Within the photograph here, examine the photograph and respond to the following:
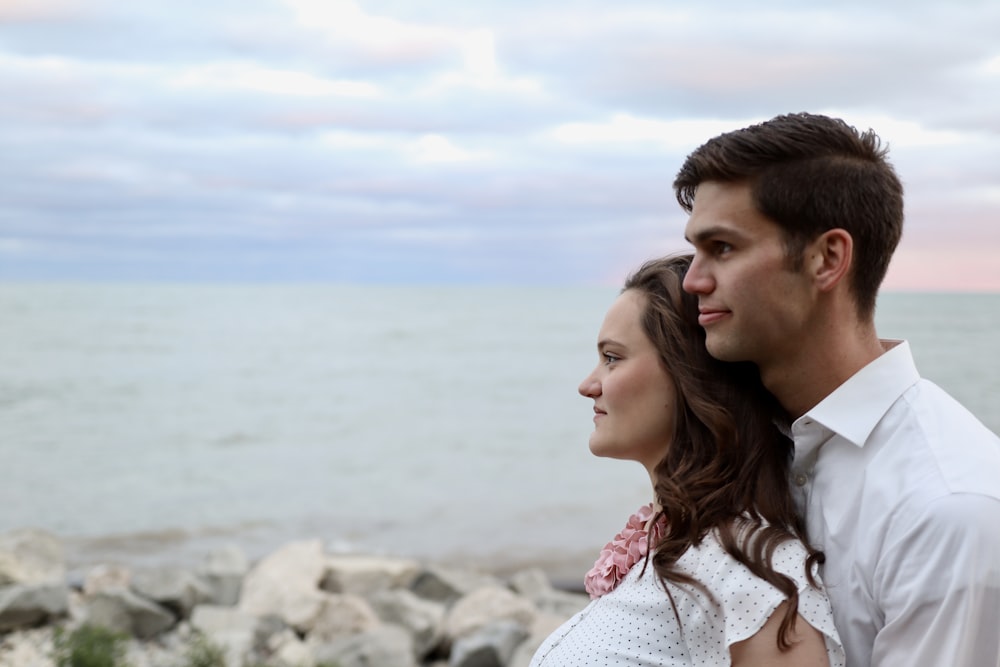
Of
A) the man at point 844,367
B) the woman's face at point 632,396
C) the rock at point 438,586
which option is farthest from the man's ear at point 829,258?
the rock at point 438,586

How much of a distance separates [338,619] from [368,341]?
3387 cm

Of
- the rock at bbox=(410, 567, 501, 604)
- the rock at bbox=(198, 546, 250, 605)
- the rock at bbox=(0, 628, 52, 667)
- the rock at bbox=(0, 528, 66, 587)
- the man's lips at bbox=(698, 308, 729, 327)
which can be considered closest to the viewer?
the man's lips at bbox=(698, 308, 729, 327)

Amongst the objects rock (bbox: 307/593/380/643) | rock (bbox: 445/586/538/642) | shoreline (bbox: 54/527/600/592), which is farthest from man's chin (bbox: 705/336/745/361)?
shoreline (bbox: 54/527/600/592)

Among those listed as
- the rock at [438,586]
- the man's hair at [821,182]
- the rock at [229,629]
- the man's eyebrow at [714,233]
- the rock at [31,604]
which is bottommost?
the rock at [438,586]

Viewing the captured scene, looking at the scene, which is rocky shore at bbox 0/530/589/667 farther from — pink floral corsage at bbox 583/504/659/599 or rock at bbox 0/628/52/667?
pink floral corsage at bbox 583/504/659/599

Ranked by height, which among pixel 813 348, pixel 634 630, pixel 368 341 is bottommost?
pixel 368 341

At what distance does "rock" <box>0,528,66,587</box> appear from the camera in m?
7.52

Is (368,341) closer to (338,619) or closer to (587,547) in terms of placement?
(587,547)

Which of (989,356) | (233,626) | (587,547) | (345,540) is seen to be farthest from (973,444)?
(989,356)

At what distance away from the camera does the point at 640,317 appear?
8.23 feet

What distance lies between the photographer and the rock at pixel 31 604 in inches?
259

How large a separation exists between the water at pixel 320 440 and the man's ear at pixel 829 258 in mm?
8182

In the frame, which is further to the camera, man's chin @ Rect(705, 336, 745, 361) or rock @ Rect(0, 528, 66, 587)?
rock @ Rect(0, 528, 66, 587)

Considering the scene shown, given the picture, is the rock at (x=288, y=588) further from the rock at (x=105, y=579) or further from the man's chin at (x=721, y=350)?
the man's chin at (x=721, y=350)
